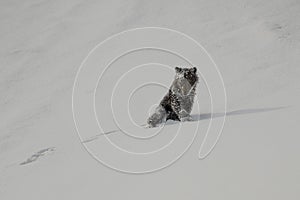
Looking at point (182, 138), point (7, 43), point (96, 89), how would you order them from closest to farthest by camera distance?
point (182, 138) → point (96, 89) → point (7, 43)

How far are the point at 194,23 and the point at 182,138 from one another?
2184 cm

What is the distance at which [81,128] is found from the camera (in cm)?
1181

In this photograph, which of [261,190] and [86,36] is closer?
[261,190]

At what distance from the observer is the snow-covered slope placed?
491 centimetres

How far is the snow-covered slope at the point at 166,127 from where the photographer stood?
16.1ft

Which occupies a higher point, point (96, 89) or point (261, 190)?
point (96, 89)

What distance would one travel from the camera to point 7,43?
106 feet

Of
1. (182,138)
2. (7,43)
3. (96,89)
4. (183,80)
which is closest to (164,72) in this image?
(96,89)

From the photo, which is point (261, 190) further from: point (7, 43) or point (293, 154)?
point (7, 43)

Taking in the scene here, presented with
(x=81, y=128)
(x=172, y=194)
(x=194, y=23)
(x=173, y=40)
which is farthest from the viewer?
(x=194, y=23)

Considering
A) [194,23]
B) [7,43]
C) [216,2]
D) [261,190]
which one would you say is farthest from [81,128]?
[7,43]

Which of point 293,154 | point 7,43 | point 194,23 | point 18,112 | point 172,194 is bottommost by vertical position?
point 172,194

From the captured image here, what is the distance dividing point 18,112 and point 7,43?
1336cm

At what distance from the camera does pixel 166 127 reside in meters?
8.08
